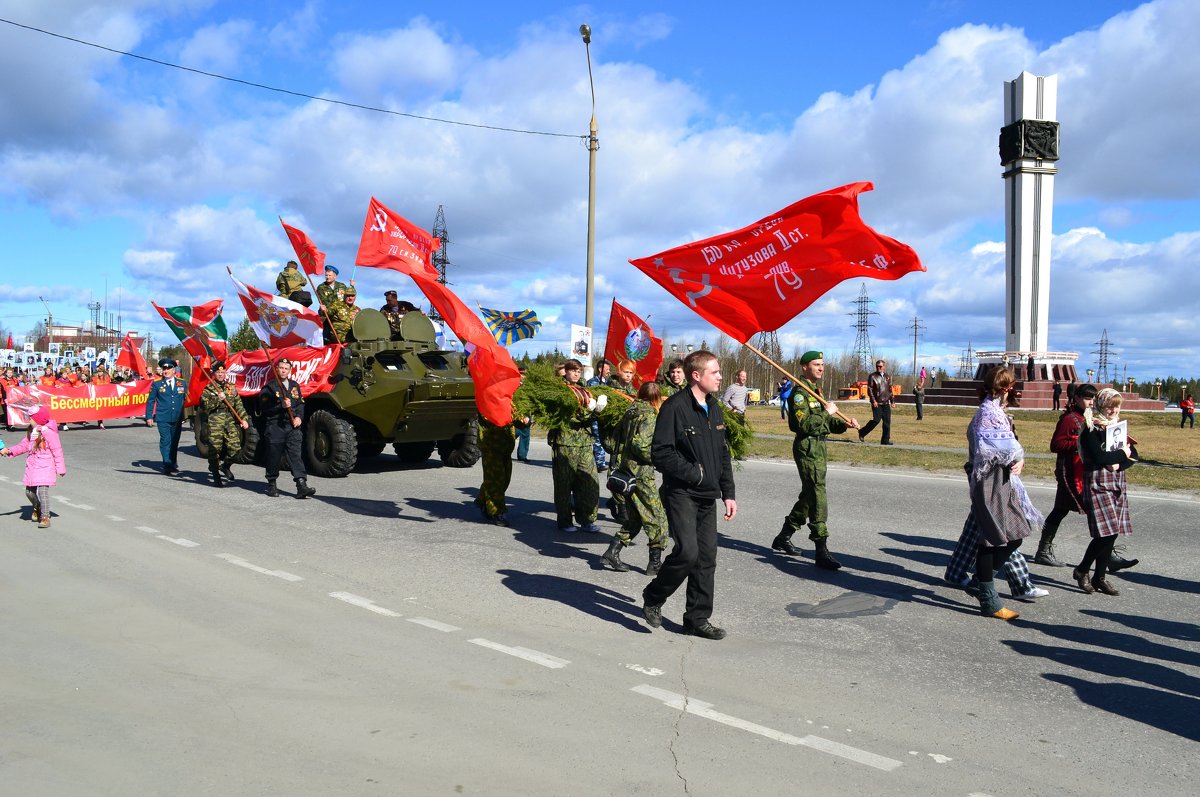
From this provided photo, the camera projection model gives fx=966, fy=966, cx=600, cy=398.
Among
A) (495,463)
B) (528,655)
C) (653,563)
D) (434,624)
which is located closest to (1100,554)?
(653,563)

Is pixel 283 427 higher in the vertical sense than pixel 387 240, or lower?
lower

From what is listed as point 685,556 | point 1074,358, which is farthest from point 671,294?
point 1074,358

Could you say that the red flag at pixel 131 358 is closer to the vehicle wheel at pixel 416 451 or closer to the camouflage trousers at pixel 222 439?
the vehicle wheel at pixel 416 451

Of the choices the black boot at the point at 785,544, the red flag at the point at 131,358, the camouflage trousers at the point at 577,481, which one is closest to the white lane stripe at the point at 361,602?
the camouflage trousers at the point at 577,481

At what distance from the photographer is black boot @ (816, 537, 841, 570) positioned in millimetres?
8156

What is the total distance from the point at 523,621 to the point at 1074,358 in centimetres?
4210

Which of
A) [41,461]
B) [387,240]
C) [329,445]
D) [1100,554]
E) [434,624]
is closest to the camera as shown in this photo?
[434,624]

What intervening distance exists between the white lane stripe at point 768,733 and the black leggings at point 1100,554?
4080 millimetres

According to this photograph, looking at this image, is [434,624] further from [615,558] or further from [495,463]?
[495,463]

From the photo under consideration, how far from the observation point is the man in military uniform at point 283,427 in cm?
1195

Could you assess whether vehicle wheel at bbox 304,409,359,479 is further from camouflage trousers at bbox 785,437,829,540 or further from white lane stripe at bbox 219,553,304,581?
camouflage trousers at bbox 785,437,829,540

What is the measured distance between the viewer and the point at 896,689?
5.16m

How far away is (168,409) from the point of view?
14.6 m

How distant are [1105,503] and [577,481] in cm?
467
